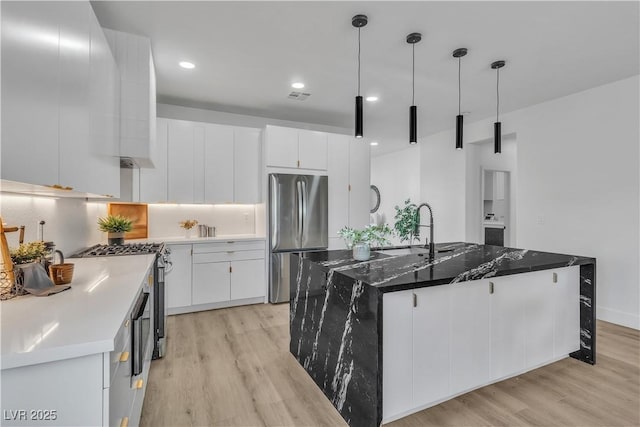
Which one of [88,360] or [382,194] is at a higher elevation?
[382,194]

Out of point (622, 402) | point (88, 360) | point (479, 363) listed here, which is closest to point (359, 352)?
point (479, 363)

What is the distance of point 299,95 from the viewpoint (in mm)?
4078

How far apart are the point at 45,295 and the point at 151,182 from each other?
2.72 m

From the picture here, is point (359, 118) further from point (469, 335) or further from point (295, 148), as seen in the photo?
point (295, 148)

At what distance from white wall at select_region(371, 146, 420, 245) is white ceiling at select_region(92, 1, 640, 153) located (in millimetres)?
2929

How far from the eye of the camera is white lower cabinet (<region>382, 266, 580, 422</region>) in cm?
178

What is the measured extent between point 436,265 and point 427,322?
48cm

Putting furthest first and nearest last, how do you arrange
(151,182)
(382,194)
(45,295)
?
(382,194) < (151,182) < (45,295)

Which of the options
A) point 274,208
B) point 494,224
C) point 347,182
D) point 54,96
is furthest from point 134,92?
point 494,224

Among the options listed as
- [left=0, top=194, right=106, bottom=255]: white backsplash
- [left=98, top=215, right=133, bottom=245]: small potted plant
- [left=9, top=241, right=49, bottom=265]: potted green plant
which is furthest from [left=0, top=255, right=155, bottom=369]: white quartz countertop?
[left=98, top=215, right=133, bottom=245]: small potted plant

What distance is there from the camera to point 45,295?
1.46m

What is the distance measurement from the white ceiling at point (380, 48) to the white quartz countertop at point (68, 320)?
197 centimetres

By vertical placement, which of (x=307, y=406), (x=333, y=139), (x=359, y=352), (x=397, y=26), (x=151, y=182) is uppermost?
(x=397, y=26)

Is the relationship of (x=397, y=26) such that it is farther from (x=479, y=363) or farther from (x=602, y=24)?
(x=479, y=363)
